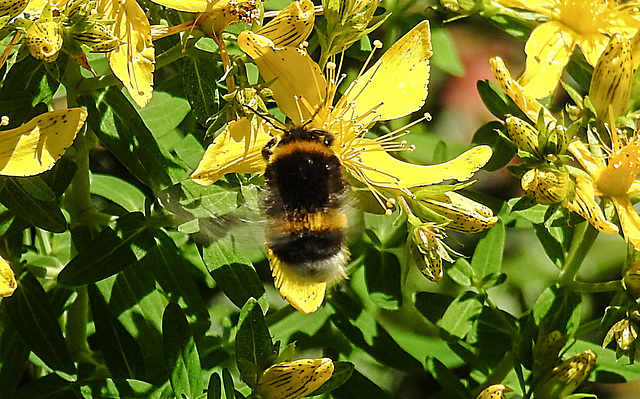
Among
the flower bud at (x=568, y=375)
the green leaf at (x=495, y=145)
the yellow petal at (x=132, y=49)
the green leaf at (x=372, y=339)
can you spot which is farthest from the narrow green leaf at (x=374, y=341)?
the yellow petal at (x=132, y=49)

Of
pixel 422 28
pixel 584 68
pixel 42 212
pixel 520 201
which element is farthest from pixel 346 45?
pixel 584 68

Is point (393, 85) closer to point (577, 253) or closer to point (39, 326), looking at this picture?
point (577, 253)

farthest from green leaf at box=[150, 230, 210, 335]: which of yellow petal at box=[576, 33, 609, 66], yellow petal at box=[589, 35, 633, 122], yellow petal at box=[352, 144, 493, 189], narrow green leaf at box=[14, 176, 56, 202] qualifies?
yellow petal at box=[576, 33, 609, 66]

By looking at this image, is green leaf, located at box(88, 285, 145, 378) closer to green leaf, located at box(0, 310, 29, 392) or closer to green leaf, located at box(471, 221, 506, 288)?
green leaf, located at box(0, 310, 29, 392)

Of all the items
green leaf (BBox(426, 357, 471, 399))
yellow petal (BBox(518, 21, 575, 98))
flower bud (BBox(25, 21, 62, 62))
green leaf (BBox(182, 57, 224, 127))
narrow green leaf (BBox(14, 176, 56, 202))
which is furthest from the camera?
yellow petal (BBox(518, 21, 575, 98))

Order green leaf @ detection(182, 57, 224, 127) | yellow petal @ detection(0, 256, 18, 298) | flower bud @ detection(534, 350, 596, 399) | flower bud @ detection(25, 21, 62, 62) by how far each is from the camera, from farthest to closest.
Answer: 1. flower bud @ detection(534, 350, 596, 399)
2. green leaf @ detection(182, 57, 224, 127)
3. yellow petal @ detection(0, 256, 18, 298)
4. flower bud @ detection(25, 21, 62, 62)
